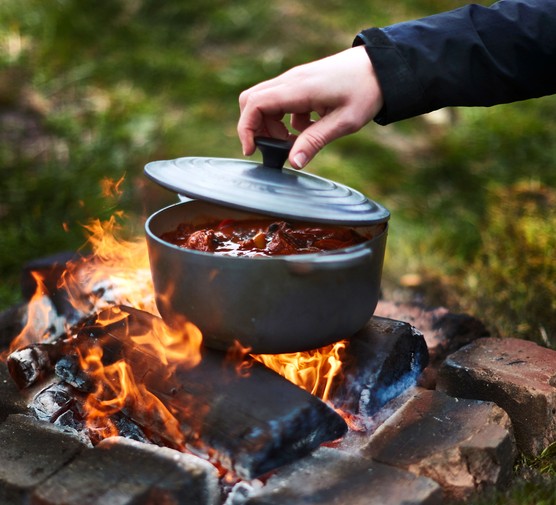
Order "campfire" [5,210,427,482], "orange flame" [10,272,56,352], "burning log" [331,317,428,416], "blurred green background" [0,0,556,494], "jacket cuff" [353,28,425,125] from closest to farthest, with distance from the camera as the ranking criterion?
1. "campfire" [5,210,427,482]
2. "jacket cuff" [353,28,425,125]
3. "burning log" [331,317,428,416]
4. "orange flame" [10,272,56,352]
5. "blurred green background" [0,0,556,494]

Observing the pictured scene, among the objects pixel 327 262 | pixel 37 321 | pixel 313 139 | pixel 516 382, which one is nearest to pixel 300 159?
pixel 313 139

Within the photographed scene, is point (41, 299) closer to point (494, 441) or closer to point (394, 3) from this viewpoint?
point (494, 441)

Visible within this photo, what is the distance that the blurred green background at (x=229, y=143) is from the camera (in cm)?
372

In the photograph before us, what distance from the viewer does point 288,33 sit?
6.96 m

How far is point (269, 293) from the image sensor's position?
192 centimetres

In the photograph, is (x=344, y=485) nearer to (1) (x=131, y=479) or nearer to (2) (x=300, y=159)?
(1) (x=131, y=479)

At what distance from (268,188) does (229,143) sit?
3500 mm

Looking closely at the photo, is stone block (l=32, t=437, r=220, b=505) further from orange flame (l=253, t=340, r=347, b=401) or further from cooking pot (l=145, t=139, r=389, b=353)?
orange flame (l=253, t=340, r=347, b=401)

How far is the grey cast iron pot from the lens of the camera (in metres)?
1.90

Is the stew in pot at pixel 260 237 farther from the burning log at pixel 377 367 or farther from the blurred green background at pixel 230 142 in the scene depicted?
the blurred green background at pixel 230 142

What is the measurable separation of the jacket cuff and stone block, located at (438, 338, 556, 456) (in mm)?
900

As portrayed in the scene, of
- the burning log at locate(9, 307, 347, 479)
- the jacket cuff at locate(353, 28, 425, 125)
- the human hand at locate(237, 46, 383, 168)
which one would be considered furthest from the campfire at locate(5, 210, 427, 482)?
the jacket cuff at locate(353, 28, 425, 125)

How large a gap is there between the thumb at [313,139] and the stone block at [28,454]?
40.1 inches

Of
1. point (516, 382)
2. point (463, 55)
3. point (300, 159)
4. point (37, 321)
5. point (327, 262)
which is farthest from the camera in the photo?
point (37, 321)
